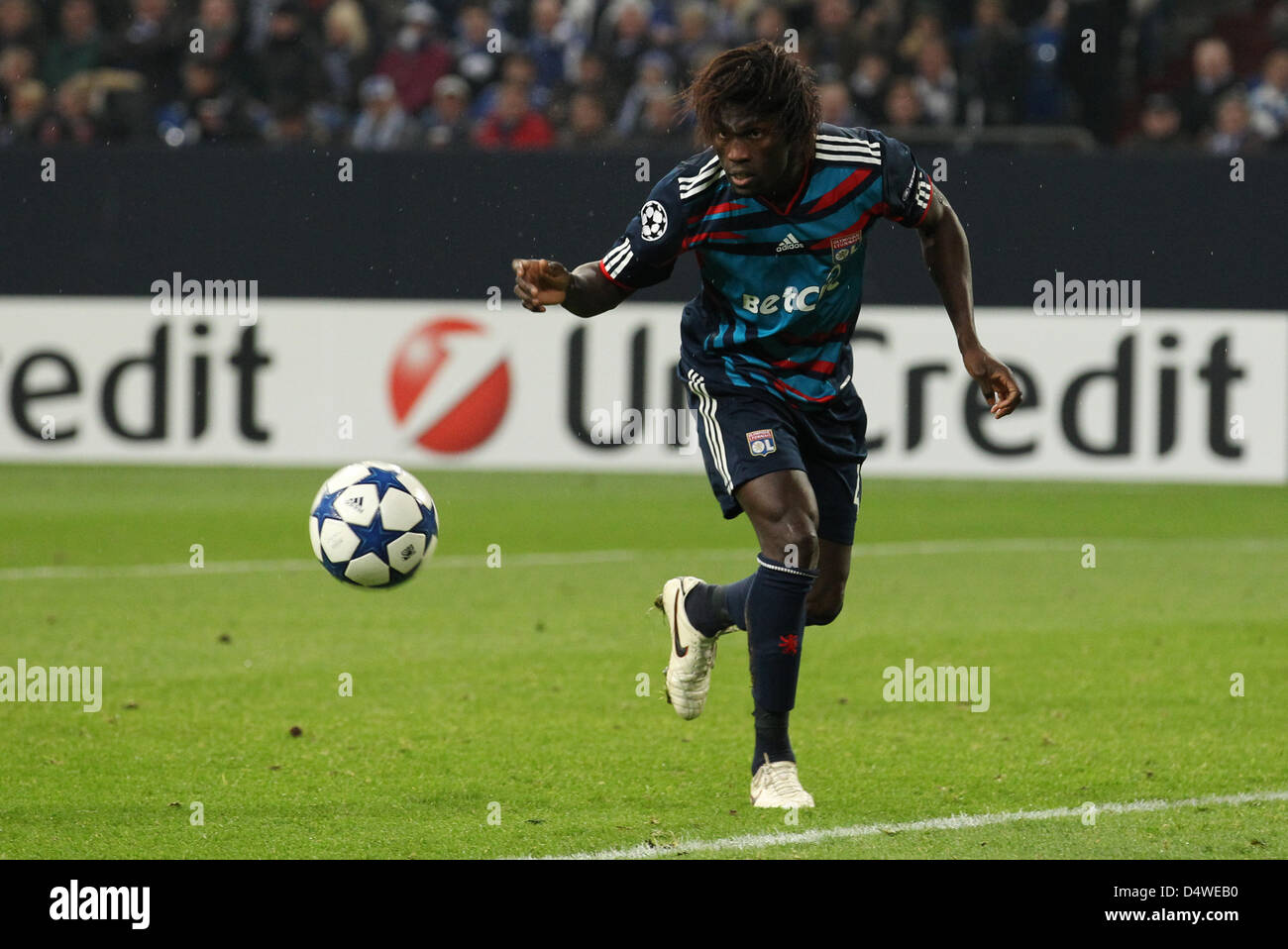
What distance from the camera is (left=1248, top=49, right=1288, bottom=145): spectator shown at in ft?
47.6

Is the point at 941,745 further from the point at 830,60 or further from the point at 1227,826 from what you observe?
the point at 830,60

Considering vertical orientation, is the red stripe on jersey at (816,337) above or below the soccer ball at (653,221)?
below

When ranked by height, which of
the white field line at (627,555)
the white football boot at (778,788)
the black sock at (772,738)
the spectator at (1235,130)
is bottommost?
the white football boot at (778,788)

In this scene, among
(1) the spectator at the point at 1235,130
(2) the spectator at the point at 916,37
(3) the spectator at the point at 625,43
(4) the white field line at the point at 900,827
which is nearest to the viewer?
(4) the white field line at the point at 900,827

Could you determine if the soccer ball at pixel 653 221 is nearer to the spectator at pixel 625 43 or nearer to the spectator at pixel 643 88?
the spectator at pixel 643 88

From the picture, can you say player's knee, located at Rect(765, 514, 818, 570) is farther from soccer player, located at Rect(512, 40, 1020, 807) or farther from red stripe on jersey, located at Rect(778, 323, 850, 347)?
red stripe on jersey, located at Rect(778, 323, 850, 347)

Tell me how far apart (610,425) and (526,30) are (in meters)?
4.33

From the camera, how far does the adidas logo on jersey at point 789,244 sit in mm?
5418

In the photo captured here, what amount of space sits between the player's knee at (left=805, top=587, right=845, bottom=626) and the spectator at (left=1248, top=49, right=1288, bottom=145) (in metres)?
9.61

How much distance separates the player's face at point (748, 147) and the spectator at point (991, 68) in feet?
31.8

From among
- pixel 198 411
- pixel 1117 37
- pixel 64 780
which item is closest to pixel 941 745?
pixel 64 780

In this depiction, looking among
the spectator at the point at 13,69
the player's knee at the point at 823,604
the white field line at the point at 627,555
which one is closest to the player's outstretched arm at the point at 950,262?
the player's knee at the point at 823,604

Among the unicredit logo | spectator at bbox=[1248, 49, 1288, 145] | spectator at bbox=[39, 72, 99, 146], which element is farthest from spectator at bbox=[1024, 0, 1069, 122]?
spectator at bbox=[39, 72, 99, 146]

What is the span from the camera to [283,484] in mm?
13789
